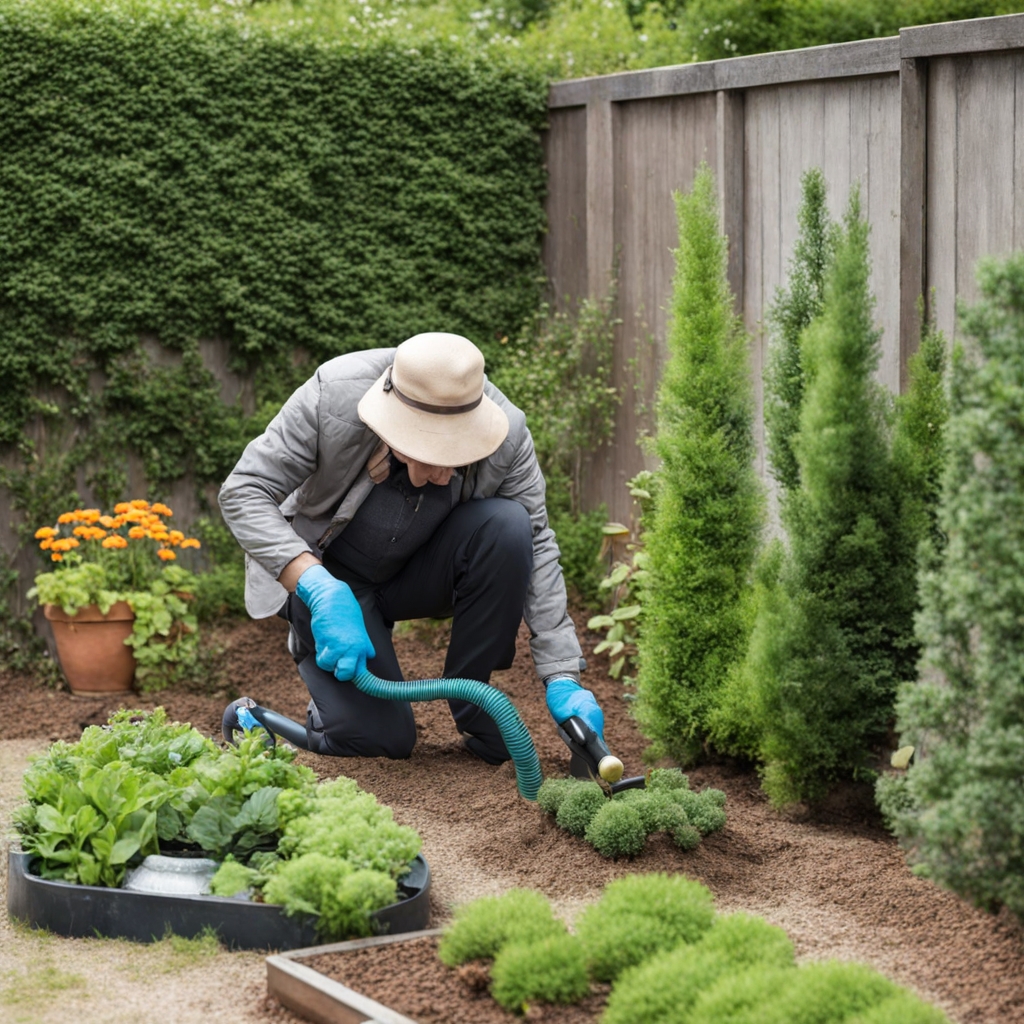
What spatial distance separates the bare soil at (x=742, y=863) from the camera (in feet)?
8.90

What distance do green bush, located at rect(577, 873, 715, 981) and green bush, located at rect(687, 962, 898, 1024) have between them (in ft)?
0.73

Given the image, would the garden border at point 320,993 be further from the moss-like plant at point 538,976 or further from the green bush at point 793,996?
the green bush at point 793,996

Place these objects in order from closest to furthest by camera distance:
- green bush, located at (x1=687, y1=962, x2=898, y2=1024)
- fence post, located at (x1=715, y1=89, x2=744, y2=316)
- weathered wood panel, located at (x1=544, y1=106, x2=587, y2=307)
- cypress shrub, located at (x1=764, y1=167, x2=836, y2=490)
A: green bush, located at (x1=687, y1=962, x2=898, y2=1024) → cypress shrub, located at (x1=764, y1=167, x2=836, y2=490) → fence post, located at (x1=715, y1=89, x2=744, y2=316) → weathered wood panel, located at (x1=544, y1=106, x2=587, y2=307)

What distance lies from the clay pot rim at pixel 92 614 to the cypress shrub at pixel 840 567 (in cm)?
292

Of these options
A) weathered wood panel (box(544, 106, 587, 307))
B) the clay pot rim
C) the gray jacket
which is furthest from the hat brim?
weathered wood panel (box(544, 106, 587, 307))

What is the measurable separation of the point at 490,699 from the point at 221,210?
128 inches

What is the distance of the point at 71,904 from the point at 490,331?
12.8ft

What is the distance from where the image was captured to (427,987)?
2572 mm

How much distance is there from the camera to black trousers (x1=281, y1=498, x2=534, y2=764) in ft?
13.5

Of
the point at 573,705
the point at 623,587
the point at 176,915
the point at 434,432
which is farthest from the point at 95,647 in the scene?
the point at 176,915

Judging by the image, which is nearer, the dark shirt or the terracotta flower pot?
the dark shirt

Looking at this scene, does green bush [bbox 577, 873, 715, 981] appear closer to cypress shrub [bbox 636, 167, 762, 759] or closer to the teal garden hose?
the teal garden hose

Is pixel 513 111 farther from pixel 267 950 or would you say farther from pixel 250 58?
pixel 267 950

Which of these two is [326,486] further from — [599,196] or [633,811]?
[599,196]
